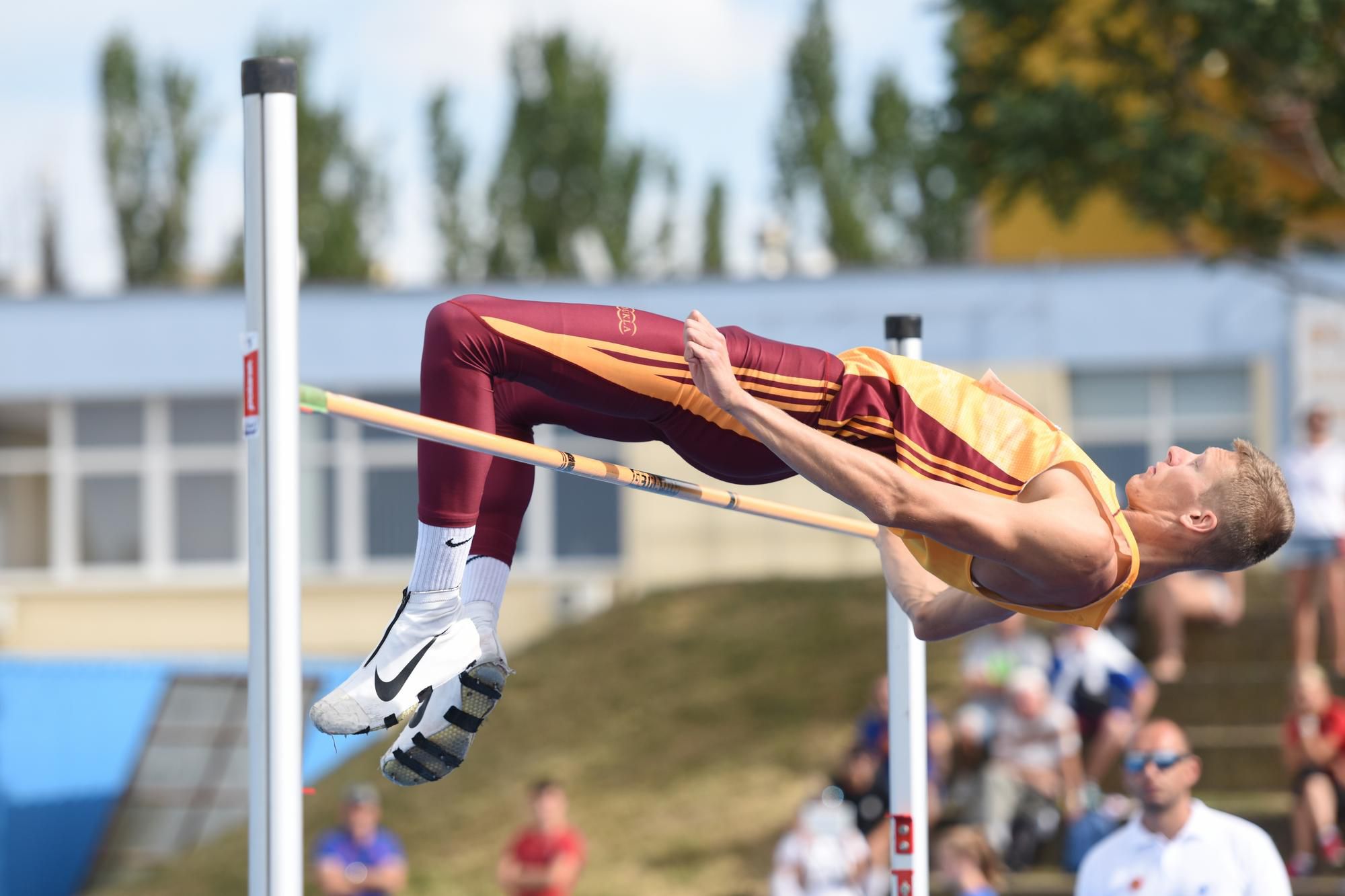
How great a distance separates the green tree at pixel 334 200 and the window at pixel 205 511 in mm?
8359

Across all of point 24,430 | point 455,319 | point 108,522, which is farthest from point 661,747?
point 24,430

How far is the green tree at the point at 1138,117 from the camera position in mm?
10477

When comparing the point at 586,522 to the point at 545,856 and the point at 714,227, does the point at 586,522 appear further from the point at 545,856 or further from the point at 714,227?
the point at 714,227

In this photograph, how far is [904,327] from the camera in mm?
4496

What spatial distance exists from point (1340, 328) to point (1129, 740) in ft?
35.1

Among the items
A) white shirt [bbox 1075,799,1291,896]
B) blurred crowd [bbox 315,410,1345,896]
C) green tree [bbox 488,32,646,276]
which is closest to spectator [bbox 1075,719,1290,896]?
white shirt [bbox 1075,799,1291,896]

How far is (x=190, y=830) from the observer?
16219 mm

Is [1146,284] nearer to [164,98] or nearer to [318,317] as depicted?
[318,317]

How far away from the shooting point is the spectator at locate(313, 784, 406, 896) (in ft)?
31.2

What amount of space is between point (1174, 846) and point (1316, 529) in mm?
5034

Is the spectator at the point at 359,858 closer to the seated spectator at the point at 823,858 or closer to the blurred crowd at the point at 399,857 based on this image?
the blurred crowd at the point at 399,857

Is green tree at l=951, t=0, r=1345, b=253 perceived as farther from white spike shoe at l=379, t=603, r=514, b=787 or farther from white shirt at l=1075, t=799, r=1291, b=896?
white spike shoe at l=379, t=603, r=514, b=787

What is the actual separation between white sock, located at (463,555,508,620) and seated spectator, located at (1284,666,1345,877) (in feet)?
18.6

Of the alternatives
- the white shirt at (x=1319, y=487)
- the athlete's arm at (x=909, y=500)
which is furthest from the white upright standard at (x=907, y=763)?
the white shirt at (x=1319, y=487)
